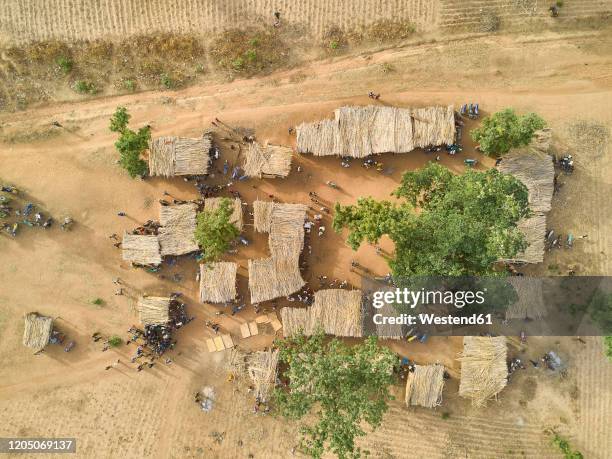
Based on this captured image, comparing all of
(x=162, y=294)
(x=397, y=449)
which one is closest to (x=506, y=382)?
(x=397, y=449)

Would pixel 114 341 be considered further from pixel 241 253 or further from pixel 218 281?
pixel 241 253

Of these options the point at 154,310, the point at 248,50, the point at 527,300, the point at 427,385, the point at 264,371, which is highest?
the point at 248,50

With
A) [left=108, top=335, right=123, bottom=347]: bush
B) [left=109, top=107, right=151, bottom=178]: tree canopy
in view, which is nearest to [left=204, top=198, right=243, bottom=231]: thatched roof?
[left=109, top=107, right=151, bottom=178]: tree canopy

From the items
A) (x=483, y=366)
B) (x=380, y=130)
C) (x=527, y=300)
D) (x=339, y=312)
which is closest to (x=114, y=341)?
(x=339, y=312)

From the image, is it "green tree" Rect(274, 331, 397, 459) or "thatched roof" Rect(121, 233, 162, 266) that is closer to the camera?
"green tree" Rect(274, 331, 397, 459)

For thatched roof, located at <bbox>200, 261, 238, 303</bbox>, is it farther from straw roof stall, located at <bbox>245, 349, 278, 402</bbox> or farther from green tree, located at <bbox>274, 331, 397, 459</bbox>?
green tree, located at <bbox>274, 331, 397, 459</bbox>

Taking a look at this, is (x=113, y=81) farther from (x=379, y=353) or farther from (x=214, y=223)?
(x=379, y=353)

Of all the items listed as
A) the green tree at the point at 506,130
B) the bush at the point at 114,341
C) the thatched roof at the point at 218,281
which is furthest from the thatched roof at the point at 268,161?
the bush at the point at 114,341
